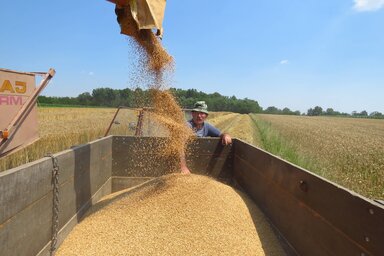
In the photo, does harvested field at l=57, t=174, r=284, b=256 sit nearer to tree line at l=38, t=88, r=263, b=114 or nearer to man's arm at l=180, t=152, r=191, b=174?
man's arm at l=180, t=152, r=191, b=174

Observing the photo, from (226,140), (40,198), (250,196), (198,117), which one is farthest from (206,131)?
(40,198)

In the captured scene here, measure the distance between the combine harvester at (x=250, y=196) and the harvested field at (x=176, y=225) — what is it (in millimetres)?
143

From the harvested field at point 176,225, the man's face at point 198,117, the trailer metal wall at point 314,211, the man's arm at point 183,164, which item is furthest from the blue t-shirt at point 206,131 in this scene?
the trailer metal wall at point 314,211

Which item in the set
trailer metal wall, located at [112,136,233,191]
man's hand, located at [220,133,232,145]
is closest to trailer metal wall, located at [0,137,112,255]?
trailer metal wall, located at [112,136,233,191]

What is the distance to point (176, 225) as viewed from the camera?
3.45 metres

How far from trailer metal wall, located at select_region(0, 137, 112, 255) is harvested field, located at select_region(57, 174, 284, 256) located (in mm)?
252

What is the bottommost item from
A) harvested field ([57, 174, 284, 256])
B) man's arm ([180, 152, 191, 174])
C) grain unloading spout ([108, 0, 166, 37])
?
harvested field ([57, 174, 284, 256])

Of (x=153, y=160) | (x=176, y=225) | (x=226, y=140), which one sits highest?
(x=226, y=140)

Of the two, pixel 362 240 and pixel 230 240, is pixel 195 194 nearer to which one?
pixel 230 240

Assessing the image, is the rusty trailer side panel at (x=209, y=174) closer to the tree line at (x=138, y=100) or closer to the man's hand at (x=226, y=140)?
the man's hand at (x=226, y=140)

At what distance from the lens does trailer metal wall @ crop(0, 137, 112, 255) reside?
207cm

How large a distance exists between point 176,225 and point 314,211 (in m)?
1.44

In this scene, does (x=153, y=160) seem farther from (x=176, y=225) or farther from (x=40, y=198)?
(x=40, y=198)

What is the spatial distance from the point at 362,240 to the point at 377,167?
6187 mm
